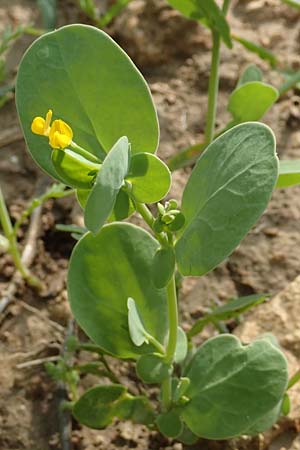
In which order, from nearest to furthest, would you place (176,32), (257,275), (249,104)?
1. (249,104)
2. (257,275)
3. (176,32)

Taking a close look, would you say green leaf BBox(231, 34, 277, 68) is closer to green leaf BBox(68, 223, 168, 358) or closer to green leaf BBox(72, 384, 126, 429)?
green leaf BBox(68, 223, 168, 358)

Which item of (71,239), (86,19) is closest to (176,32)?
(86,19)

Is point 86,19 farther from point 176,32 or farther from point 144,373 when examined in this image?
point 144,373

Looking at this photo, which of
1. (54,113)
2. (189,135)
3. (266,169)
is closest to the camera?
(266,169)

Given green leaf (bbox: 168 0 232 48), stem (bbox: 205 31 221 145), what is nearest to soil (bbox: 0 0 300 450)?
stem (bbox: 205 31 221 145)

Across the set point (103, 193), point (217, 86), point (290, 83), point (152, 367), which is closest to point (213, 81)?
point (217, 86)

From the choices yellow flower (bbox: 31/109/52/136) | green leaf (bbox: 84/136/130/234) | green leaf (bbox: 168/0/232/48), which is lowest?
green leaf (bbox: 168/0/232/48)
